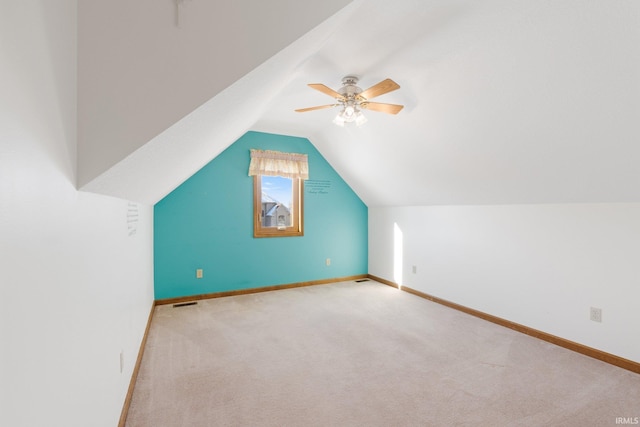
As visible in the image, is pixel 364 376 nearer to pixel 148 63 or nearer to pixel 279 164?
pixel 148 63

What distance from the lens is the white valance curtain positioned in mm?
4102

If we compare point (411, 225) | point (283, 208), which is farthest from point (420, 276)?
point (283, 208)

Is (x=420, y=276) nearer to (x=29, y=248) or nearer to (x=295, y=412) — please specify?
(x=295, y=412)

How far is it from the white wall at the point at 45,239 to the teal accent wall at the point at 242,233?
2.62 meters

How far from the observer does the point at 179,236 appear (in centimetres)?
375

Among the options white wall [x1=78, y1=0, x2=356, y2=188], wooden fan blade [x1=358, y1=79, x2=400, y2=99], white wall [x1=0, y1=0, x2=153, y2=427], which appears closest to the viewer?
white wall [x1=0, y1=0, x2=153, y2=427]

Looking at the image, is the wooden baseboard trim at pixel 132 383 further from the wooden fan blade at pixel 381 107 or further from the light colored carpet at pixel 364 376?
the wooden fan blade at pixel 381 107

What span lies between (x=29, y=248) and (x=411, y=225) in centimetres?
409

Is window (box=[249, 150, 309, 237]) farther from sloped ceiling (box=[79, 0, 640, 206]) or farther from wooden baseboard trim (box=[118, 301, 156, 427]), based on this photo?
wooden baseboard trim (box=[118, 301, 156, 427])

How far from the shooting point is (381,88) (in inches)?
81.4

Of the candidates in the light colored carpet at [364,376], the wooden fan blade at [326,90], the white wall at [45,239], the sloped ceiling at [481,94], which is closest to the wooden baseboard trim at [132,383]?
the light colored carpet at [364,376]

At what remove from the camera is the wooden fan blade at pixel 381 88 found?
6.45 feet

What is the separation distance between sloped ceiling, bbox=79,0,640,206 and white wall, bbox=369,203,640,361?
0.76 ft

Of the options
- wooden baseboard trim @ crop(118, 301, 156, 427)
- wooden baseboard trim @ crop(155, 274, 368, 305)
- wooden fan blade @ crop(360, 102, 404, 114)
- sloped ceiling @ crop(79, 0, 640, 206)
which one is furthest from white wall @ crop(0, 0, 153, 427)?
wooden baseboard trim @ crop(155, 274, 368, 305)
